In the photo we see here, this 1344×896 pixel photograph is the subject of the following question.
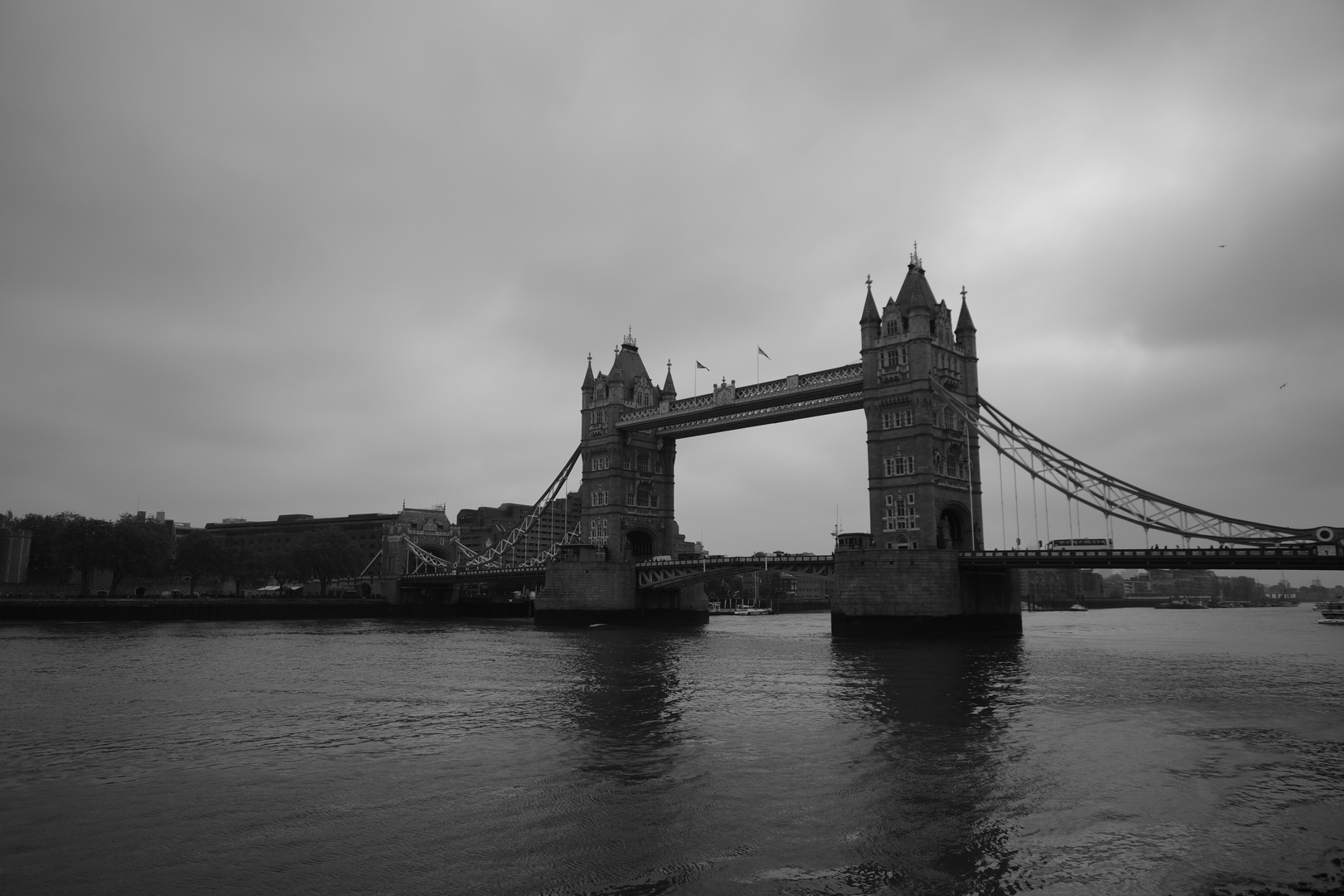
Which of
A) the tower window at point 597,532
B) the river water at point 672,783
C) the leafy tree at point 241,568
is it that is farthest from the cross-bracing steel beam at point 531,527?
the river water at point 672,783

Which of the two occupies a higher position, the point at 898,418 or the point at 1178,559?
the point at 898,418

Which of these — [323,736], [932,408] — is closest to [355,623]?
[932,408]

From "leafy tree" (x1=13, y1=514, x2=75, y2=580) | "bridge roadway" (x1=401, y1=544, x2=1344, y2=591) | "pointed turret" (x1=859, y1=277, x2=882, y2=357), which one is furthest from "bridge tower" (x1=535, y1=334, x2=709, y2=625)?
"leafy tree" (x1=13, y1=514, x2=75, y2=580)

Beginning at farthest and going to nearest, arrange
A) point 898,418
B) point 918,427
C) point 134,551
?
point 134,551 < point 898,418 < point 918,427

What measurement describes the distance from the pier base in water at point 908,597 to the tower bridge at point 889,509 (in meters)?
0.08

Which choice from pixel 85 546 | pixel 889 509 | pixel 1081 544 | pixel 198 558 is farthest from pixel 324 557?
pixel 1081 544

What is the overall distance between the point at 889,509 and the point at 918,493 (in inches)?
103

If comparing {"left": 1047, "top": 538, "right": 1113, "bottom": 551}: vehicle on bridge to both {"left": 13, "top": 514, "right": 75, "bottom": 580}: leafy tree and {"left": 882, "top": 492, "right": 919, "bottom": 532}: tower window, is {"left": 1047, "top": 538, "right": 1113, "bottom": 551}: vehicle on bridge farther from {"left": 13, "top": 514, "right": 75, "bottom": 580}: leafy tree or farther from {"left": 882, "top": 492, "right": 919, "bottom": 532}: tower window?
{"left": 13, "top": 514, "right": 75, "bottom": 580}: leafy tree

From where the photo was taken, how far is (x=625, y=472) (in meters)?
92.9

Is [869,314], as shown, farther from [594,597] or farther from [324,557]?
[324,557]

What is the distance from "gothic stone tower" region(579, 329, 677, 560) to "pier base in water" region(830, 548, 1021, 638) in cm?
3116

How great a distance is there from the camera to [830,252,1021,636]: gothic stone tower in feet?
205

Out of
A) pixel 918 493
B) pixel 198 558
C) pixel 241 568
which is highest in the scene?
pixel 918 493

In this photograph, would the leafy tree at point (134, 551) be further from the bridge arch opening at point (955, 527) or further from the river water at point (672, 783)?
the bridge arch opening at point (955, 527)
